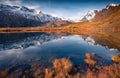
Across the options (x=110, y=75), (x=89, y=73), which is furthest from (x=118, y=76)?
(x=89, y=73)

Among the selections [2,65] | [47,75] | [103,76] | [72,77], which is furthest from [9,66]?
[103,76]

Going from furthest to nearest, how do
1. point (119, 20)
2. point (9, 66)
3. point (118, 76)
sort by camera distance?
point (119, 20) < point (9, 66) < point (118, 76)

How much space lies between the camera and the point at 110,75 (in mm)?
12695

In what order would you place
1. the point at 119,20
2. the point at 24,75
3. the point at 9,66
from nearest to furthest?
the point at 24,75 < the point at 9,66 < the point at 119,20

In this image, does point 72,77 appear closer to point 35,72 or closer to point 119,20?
point 35,72

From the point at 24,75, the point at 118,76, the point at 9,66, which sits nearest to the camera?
the point at 118,76

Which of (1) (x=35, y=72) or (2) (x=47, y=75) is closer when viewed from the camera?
(2) (x=47, y=75)

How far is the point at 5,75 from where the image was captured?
1326cm

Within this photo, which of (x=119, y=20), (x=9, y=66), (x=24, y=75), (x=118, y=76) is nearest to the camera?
(x=118, y=76)

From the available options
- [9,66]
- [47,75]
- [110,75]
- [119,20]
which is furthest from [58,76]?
[119,20]

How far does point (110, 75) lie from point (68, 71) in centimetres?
256

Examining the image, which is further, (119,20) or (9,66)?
(119,20)

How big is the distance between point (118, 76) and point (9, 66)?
8198mm

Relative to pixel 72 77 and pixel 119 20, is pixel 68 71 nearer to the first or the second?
pixel 72 77
